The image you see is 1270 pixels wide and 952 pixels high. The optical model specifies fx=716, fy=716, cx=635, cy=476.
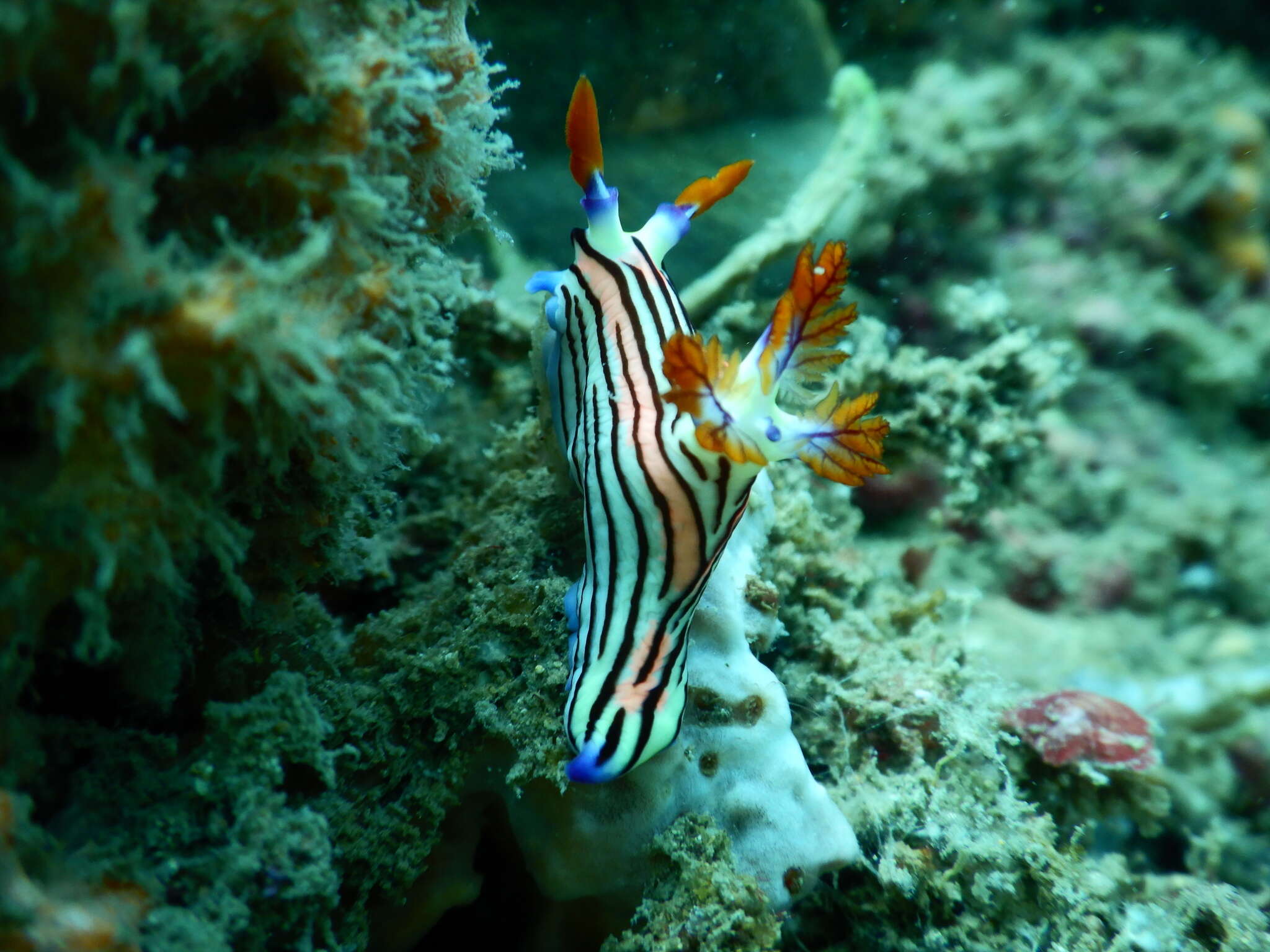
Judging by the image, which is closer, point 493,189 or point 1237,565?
point 493,189

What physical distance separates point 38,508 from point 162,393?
1.10 ft

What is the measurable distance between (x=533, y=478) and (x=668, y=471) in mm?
862

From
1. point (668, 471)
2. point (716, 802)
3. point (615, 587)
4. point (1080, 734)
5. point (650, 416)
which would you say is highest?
point (650, 416)

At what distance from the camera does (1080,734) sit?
297 cm

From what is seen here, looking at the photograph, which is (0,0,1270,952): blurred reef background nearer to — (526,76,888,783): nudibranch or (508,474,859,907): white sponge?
(508,474,859,907): white sponge

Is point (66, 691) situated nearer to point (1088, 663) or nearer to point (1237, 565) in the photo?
point (1088, 663)

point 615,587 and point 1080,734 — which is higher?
point 615,587

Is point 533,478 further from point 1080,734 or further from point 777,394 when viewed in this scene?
point 1080,734

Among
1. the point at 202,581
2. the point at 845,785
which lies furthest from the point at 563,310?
the point at 845,785

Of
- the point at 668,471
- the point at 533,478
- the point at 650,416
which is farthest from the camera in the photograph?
the point at 533,478

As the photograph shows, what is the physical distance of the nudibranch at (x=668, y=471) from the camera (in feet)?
6.11

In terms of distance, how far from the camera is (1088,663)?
3980 mm

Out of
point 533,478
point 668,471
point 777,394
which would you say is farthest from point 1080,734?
point 533,478

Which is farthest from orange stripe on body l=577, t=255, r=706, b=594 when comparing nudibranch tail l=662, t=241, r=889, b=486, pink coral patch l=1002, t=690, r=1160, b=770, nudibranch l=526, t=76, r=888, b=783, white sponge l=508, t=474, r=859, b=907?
pink coral patch l=1002, t=690, r=1160, b=770
